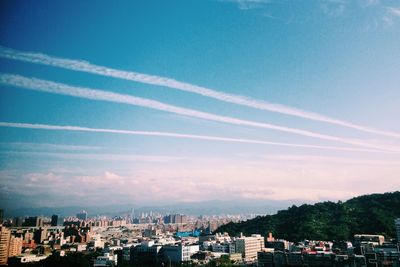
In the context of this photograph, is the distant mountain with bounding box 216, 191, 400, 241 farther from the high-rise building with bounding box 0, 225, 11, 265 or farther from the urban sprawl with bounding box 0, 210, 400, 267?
the high-rise building with bounding box 0, 225, 11, 265

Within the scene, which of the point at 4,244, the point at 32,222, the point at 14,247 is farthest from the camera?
the point at 32,222

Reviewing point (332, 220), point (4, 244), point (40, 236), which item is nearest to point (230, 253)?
point (332, 220)

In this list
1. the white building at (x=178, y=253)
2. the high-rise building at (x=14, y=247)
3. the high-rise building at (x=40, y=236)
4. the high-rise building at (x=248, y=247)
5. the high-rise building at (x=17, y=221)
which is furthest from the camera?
the high-rise building at (x=17, y=221)

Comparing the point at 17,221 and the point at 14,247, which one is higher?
the point at 17,221

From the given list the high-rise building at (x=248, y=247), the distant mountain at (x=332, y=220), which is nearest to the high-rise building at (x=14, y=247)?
the high-rise building at (x=248, y=247)

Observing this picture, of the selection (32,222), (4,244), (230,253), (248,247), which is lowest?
(230,253)

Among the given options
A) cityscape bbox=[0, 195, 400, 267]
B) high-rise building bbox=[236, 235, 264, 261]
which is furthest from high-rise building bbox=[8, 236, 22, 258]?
high-rise building bbox=[236, 235, 264, 261]

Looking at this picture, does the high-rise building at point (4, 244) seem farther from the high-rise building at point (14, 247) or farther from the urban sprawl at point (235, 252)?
the high-rise building at point (14, 247)

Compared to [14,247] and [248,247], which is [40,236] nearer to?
[14,247]

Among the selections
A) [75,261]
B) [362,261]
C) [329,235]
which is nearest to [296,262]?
[362,261]
